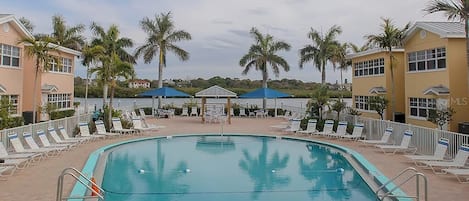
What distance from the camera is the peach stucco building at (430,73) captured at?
1681 centimetres

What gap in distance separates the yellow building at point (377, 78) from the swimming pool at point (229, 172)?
7.80 metres

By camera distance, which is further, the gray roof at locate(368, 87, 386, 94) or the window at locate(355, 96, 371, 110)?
the window at locate(355, 96, 371, 110)

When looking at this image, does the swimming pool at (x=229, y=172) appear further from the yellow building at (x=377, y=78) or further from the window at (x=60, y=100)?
the window at (x=60, y=100)

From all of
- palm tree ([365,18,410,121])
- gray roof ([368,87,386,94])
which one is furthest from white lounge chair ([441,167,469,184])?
gray roof ([368,87,386,94])

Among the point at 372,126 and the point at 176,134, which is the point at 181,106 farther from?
the point at 372,126

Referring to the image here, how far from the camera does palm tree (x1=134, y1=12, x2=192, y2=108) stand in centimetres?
3372

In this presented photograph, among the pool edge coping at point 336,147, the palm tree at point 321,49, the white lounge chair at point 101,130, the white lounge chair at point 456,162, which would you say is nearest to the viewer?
the pool edge coping at point 336,147

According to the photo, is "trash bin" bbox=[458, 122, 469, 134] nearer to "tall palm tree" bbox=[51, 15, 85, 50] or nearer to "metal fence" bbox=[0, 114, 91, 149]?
"metal fence" bbox=[0, 114, 91, 149]

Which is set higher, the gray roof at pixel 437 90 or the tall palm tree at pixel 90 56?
the tall palm tree at pixel 90 56

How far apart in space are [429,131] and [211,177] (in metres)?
8.03

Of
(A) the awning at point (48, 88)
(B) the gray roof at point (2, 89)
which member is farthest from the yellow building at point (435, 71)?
(A) the awning at point (48, 88)

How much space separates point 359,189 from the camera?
1009cm

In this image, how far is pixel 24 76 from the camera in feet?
73.9

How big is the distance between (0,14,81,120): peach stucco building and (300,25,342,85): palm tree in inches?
756
